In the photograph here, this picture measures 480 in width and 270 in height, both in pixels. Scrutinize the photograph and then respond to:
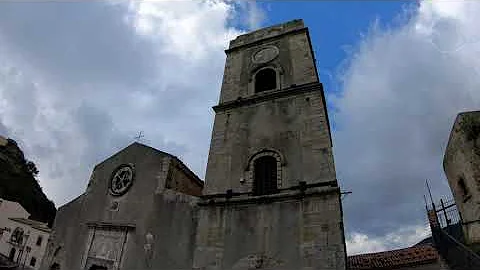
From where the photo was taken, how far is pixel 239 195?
35.7 feet

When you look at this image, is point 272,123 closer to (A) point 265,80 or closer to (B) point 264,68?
(A) point 265,80

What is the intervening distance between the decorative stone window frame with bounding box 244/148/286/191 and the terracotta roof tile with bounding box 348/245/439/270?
7.28 meters

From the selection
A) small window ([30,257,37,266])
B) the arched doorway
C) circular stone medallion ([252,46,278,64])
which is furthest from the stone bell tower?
the arched doorway

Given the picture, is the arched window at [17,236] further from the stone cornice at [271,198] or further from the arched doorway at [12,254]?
the stone cornice at [271,198]

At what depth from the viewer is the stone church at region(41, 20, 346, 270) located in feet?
31.4

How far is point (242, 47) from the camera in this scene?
648 inches

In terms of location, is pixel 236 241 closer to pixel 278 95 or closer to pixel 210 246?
pixel 210 246

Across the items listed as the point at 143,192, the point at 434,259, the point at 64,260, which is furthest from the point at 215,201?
the point at 434,259

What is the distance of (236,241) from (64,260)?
779cm

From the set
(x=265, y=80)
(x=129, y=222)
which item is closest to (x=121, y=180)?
(x=129, y=222)

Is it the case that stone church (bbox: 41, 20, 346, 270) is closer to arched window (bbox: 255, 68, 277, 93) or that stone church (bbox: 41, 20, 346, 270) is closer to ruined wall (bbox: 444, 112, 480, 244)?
arched window (bbox: 255, 68, 277, 93)

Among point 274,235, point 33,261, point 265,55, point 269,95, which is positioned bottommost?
point 33,261

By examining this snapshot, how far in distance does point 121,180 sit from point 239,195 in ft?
19.7

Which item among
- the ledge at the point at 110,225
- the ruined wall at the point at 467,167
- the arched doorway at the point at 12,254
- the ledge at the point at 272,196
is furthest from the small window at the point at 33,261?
the ruined wall at the point at 467,167
